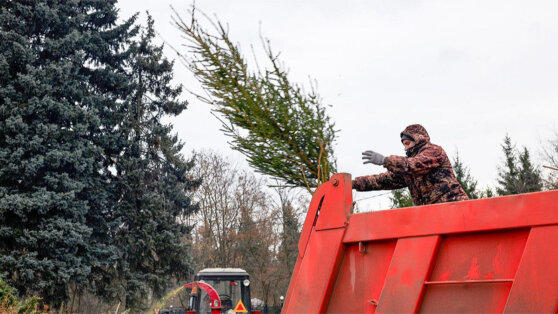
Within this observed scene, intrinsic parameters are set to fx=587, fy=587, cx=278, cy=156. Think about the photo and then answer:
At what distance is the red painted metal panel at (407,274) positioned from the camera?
3266 millimetres

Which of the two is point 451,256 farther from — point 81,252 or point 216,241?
Result: point 216,241

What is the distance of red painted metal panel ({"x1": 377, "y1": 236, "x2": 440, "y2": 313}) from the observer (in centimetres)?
327

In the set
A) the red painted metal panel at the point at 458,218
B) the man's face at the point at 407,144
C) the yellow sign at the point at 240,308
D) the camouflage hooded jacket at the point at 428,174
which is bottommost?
the yellow sign at the point at 240,308

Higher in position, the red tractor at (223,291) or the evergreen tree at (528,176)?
the evergreen tree at (528,176)

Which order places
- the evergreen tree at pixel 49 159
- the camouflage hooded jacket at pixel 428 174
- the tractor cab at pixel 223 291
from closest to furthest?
1. the camouflage hooded jacket at pixel 428 174
2. the tractor cab at pixel 223 291
3. the evergreen tree at pixel 49 159

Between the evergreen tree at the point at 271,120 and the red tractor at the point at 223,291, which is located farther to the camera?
the red tractor at the point at 223,291

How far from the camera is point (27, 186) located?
84.0ft

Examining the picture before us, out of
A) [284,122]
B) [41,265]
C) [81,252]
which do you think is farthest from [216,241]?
[284,122]

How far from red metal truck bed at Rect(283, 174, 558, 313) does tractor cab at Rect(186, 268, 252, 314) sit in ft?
42.7

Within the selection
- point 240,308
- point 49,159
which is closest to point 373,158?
point 240,308

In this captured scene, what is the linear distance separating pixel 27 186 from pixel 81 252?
12.6 feet

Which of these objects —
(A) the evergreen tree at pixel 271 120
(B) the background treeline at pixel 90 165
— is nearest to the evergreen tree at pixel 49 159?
(B) the background treeline at pixel 90 165

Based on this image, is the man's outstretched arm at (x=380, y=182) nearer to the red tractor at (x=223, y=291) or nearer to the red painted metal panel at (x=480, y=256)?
the red painted metal panel at (x=480, y=256)

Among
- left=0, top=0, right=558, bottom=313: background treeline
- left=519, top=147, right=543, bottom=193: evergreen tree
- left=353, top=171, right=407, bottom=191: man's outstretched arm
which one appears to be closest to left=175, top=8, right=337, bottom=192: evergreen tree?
left=353, top=171, right=407, bottom=191: man's outstretched arm
